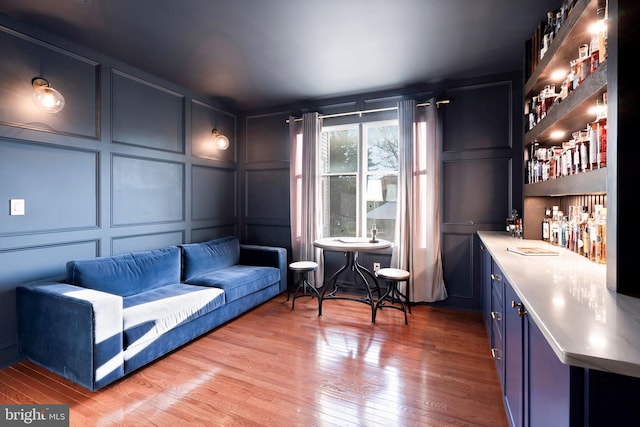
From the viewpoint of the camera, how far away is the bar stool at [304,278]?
3.69 metres

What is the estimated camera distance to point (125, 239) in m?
3.21

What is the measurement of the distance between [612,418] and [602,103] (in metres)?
1.49

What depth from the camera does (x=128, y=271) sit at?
9.34 feet

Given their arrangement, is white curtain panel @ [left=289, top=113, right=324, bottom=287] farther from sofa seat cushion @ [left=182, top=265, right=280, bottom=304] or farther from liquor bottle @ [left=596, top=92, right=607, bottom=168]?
liquor bottle @ [left=596, top=92, right=607, bottom=168]

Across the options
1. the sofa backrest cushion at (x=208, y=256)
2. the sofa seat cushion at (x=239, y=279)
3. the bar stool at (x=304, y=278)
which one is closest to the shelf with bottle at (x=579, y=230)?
the bar stool at (x=304, y=278)

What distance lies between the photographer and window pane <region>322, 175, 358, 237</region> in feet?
14.0

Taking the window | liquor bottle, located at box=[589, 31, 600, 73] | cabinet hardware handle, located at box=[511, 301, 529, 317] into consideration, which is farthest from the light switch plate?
liquor bottle, located at box=[589, 31, 600, 73]

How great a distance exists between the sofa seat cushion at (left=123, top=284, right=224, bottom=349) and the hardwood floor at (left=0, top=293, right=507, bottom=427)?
0.28 metres

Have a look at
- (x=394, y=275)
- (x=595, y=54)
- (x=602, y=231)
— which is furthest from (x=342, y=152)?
(x=602, y=231)

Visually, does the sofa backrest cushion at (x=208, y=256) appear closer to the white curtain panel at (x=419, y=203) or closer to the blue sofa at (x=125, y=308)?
the blue sofa at (x=125, y=308)

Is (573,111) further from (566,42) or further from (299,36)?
(299,36)

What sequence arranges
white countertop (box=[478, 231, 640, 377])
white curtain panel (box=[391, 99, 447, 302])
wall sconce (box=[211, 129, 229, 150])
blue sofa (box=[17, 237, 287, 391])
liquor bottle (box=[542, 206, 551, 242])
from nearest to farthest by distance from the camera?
white countertop (box=[478, 231, 640, 377]), blue sofa (box=[17, 237, 287, 391]), liquor bottle (box=[542, 206, 551, 242]), white curtain panel (box=[391, 99, 447, 302]), wall sconce (box=[211, 129, 229, 150])

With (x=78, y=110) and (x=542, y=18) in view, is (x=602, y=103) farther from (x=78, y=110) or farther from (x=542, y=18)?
(x=78, y=110)

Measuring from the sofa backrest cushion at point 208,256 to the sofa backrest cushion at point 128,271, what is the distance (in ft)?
0.44
